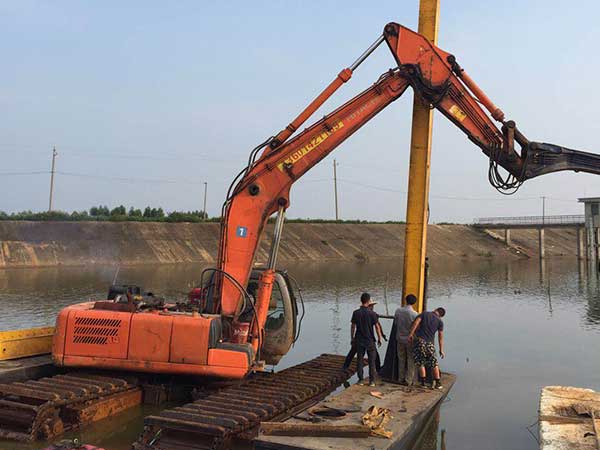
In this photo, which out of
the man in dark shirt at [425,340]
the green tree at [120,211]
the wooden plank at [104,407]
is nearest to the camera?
the wooden plank at [104,407]

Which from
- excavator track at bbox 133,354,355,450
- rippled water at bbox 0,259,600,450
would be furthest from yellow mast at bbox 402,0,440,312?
excavator track at bbox 133,354,355,450

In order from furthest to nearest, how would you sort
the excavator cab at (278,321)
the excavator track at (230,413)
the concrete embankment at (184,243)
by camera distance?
the concrete embankment at (184,243) → the excavator cab at (278,321) → the excavator track at (230,413)

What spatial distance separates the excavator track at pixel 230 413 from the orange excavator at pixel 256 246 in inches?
20.2

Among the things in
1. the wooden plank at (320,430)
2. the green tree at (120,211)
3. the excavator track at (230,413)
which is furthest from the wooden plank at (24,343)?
the green tree at (120,211)

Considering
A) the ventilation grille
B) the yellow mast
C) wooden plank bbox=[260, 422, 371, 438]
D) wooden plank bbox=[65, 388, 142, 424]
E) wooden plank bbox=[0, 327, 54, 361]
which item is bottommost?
wooden plank bbox=[65, 388, 142, 424]

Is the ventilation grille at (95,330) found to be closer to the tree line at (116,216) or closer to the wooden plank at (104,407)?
the wooden plank at (104,407)

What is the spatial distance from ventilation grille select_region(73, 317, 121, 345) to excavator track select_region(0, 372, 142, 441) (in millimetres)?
546

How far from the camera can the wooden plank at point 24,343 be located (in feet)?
32.3

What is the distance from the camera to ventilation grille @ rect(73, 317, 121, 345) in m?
8.89

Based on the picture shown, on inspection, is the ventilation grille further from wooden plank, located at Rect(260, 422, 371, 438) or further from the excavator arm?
wooden plank, located at Rect(260, 422, 371, 438)

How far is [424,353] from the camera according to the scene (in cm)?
951

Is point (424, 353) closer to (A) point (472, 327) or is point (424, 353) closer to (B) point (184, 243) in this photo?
(A) point (472, 327)

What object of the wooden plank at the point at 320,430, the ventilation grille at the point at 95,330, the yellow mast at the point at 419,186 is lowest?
the wooden plank at the point at 320,430

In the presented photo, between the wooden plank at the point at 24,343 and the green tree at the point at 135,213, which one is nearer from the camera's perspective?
the wooden plank at the point at 24,343
